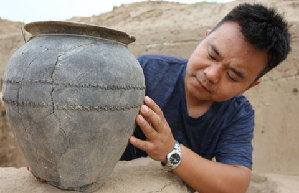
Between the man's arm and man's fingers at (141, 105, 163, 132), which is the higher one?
man's fingers at (141, 105, 163, 132)

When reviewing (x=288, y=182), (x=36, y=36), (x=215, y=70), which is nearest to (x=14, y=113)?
(x=36, y=36)

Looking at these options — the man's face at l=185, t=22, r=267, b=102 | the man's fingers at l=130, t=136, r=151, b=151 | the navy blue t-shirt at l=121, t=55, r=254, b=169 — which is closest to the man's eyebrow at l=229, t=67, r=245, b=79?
the man's face at l=185, t=22, r=267, b=102

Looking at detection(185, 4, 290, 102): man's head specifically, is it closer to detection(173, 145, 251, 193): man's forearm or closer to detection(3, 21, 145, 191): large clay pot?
detection(173, 145, 251, 193): man's forearm

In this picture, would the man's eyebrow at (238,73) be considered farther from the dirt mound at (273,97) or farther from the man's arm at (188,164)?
the dirt mound at (273,97)

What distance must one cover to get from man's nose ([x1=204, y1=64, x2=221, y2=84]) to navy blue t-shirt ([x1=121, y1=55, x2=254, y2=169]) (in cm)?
36

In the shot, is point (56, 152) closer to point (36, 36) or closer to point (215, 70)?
point (36, 36)

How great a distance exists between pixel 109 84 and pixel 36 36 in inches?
18.5

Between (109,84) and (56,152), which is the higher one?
(109,84)

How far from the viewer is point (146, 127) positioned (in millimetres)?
1408

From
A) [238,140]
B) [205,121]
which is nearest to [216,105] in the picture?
[205,121]

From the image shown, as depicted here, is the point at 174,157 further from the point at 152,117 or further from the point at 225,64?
the point at 225,64

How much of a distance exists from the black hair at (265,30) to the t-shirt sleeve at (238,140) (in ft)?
1.43

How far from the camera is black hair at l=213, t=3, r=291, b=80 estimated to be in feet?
5.30

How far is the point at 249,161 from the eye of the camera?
1864 mm
